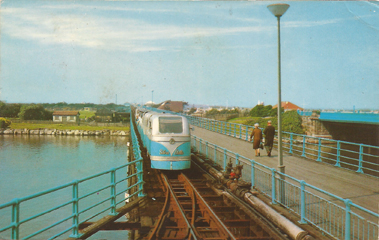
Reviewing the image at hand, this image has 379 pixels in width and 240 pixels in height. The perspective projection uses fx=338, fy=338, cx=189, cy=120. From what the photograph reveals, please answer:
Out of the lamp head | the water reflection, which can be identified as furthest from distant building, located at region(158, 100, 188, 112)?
the lamp head

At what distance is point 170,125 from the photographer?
15.3m

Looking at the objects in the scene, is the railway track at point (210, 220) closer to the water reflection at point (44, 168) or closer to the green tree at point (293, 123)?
the water reflection at point (44, 168)

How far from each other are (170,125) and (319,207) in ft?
29.0

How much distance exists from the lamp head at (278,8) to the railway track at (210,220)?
5609 mm

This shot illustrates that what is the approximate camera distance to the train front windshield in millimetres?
15128

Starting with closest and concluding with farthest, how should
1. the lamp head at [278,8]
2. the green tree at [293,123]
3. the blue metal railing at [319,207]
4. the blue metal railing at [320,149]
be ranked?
1. the blue metal railing at [319,207]
2. the lamp head at [278,8]
3. the blue metal railing at [320,149]
4. the green tree at [293,123]

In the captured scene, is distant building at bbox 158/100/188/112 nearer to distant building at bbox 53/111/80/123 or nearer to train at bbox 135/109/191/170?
distant building at bbox 53/111/80/123

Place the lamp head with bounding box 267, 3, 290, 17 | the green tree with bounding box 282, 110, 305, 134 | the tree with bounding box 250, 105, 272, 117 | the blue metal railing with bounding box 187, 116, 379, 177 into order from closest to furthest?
1. the lamp head with bounding box 267, 3, 290, 17
2. the blue metal railing with bounding box 187, 116, 379, 177
3. the green tree with bounding box 282, 110, 305, 134
4. the tree with bounding box 250, 105, 272, 117

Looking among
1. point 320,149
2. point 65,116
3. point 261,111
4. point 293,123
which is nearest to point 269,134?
point 320,149

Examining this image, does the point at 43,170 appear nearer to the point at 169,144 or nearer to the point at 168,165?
the point at 168,165

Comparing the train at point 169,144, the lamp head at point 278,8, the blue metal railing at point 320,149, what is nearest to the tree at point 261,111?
A: the blue metal railing at point 320,149

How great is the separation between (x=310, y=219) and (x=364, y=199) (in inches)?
102

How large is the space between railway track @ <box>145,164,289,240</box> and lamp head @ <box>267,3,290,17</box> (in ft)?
18.4

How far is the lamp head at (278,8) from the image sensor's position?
946 cm
